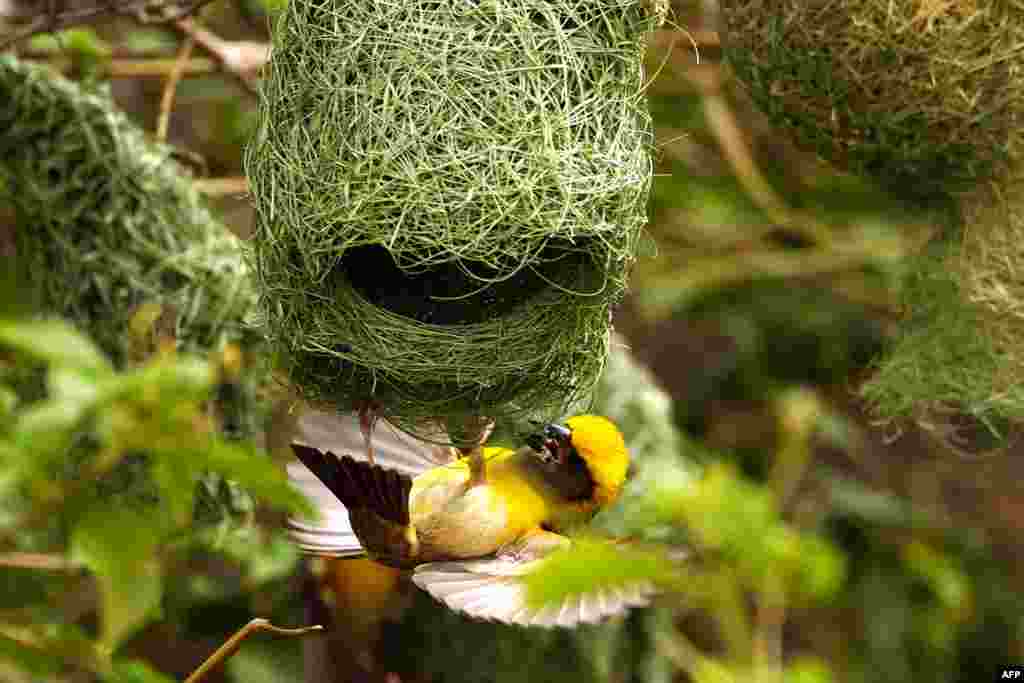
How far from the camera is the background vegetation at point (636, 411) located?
1.65 meters

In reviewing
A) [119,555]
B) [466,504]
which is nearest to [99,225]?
[466,504]

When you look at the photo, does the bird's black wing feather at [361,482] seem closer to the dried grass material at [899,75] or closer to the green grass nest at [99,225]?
the green grass nest at [99,225]

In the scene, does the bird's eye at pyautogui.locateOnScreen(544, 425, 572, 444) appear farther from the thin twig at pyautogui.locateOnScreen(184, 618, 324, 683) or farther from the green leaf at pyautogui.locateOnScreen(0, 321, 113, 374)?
the green leaf at pyautogui.locateOnScreen(0, 321, 113, 374)

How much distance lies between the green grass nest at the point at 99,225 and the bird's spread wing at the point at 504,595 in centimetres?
77

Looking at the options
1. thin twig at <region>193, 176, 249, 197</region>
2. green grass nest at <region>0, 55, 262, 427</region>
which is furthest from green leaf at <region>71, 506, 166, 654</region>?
thin twig at <region>193, 176, 249, 197</region>

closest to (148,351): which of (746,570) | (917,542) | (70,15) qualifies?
(70,15)

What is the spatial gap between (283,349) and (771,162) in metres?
2.85

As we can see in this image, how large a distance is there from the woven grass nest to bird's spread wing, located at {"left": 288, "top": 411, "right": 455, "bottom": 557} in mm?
217

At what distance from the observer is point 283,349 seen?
229 centimetres

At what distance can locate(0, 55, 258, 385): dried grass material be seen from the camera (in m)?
2.99

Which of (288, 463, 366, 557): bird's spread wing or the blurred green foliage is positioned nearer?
the blurred green foliage

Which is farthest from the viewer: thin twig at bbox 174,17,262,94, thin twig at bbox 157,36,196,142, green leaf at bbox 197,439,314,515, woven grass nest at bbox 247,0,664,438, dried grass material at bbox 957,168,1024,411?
thin twig at bbox 174,17,262,94

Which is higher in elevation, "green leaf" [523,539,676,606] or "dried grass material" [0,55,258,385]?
"green leaf" [523,539,676,606]

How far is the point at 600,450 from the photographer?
249 centimetres
